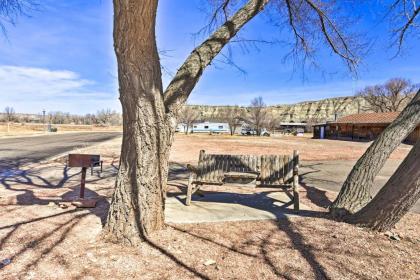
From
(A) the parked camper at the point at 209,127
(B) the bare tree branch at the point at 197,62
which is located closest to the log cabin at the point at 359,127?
(A) the parked camper at the point at 209,127

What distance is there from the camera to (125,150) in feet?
11.0

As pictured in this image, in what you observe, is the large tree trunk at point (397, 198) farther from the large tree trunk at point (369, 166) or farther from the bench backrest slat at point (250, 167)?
the bench backrest slat at point (250, 167)

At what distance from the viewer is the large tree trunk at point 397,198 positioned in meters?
3.38

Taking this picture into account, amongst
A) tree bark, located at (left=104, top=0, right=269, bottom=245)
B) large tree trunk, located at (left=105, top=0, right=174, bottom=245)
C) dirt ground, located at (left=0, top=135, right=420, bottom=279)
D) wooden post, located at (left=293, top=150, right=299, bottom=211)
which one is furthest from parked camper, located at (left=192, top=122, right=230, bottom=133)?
large tree trunk, located at (left=105, top=0, right=174, bottom=245)

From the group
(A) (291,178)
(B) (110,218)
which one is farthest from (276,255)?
(A) (291,178)

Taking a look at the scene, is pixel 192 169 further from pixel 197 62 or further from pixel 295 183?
pixel 197 62

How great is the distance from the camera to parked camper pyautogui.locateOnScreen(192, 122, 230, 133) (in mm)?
74750

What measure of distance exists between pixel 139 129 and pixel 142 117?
138 millimetres

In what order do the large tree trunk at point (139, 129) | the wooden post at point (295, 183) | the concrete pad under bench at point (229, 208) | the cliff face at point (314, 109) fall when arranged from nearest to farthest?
the large tree trunk at point (139, 129) < the concrete pad under bench at point (229, 208) < the wooden post at point (295, 183) < the cliff face at point (314, 109)

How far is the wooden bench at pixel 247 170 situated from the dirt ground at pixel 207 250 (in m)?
0.95

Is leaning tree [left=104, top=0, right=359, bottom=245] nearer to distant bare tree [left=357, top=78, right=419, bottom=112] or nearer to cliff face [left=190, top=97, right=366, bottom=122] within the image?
distant bare tree [left=357, top=78, right=419, bottom=112]

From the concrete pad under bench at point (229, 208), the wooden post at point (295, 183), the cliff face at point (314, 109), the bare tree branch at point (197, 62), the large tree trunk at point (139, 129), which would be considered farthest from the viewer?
the cliff face at point (314, 109)

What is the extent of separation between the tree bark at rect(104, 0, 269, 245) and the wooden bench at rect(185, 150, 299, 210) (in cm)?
172

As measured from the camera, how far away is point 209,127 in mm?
75875
